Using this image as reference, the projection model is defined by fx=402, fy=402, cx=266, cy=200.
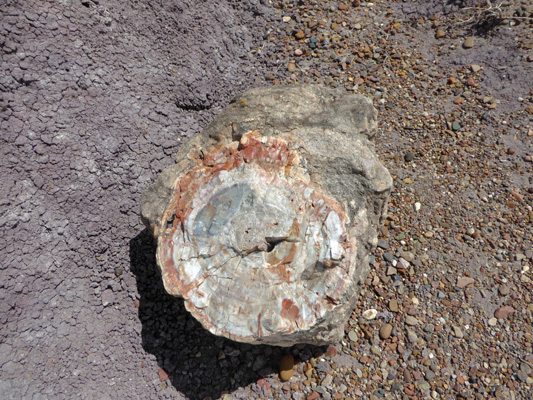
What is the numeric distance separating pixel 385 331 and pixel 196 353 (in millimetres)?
1233

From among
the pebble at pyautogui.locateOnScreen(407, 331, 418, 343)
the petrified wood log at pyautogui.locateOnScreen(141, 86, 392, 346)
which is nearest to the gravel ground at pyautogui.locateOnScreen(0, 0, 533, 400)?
the pebble at pyautogui.locateOnScreen(407, 331, 418, 343)

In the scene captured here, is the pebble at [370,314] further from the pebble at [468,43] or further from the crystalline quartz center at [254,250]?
the pebble at [468,43]

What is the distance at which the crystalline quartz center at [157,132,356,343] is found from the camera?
1947 mm

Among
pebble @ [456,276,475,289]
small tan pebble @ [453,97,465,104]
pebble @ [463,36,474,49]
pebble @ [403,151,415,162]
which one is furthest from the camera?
pebble @ [463,36,474,49]

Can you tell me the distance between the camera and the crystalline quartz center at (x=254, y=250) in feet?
6.39

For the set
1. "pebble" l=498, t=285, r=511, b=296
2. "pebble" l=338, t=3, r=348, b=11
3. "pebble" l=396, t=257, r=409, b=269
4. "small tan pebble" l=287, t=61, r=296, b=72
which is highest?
"pebble" l=338, t=3, r=348, b=11

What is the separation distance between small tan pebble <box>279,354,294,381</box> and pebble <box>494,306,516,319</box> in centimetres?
136

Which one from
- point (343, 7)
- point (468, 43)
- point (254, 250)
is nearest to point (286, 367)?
point (254, 250)

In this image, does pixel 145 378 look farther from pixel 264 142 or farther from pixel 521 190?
pixel 521 190

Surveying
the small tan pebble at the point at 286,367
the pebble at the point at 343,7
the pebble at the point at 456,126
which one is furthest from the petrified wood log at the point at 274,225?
the pebble at the point at 343,7

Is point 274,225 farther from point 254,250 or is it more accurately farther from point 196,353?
point 196,353

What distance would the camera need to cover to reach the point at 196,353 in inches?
102

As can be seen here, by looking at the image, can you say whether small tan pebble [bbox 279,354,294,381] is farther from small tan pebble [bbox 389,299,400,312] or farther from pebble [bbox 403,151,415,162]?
pebble [bbox 403,151,415,162]

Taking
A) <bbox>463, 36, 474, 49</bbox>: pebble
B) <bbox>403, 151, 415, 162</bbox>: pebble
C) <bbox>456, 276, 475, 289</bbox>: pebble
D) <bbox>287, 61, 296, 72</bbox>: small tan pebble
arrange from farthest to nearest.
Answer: <bbox>287, 61, 296, 72</bbox>: small tan pebble → <bbox>463, 36, 474, 49</bbox>: pebble → <bbox>403, 151, 415, 162</bbox>: pebble → <bbox>456, 276, 475, 289</bbox>: pebble
